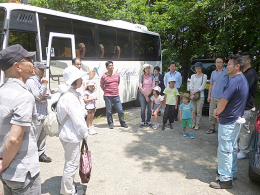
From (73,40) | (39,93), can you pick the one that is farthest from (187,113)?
(73,40)

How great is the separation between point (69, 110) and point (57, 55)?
411 cm

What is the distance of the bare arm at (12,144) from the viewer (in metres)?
1.79

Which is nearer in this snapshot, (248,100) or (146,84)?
(248,100)

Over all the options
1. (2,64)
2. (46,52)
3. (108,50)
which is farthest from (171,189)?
(108,50)

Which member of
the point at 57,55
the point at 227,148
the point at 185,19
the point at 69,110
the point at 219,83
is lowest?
the point at 227,148

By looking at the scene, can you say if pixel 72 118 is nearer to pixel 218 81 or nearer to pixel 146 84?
pixel 146 84

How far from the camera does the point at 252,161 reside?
11.4 feet

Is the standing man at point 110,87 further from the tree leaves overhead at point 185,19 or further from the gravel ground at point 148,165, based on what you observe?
the tree leaves overhead at point 185,19

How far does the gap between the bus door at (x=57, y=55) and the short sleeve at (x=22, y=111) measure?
476 centimetres

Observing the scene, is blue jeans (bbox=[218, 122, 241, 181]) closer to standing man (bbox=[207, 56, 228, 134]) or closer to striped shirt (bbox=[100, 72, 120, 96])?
standing man (bbox=[207, 56, 228, 134])

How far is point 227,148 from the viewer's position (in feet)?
11.5

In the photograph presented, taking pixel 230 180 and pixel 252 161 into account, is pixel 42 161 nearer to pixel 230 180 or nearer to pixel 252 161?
pixel 230 180

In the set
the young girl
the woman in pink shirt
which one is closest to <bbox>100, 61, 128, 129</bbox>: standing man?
the young girl

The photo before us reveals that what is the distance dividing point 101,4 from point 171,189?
13.9 metres
